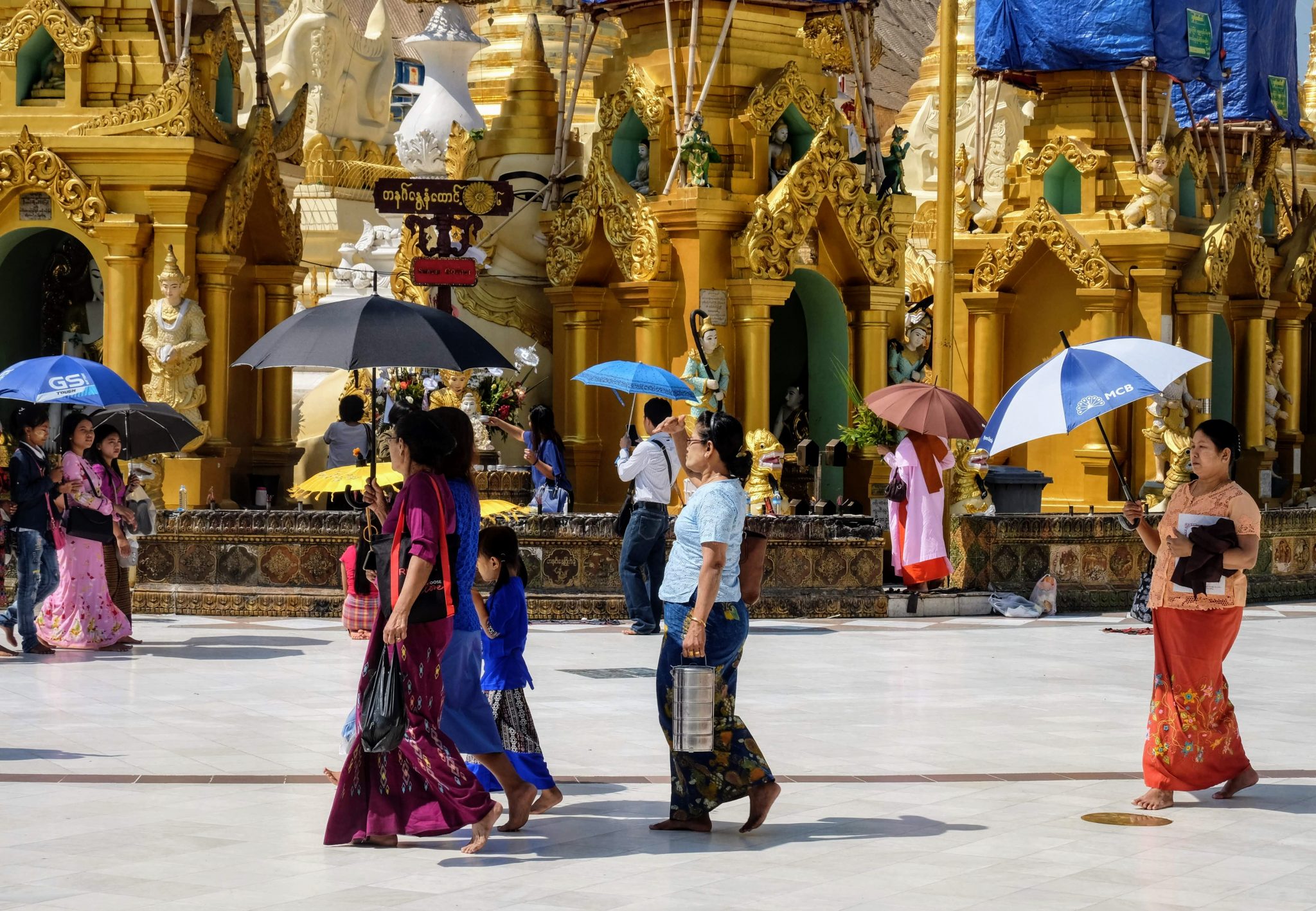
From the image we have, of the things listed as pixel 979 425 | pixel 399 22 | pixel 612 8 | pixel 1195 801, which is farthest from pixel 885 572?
pixel 399 22

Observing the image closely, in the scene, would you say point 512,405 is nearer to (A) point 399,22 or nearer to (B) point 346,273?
(B) point 346,273

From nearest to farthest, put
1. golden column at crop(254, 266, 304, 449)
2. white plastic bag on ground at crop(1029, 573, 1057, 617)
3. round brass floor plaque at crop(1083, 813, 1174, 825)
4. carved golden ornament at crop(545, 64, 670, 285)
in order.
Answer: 1. round brass floor plaque at crop(1083, 813, 1174, 825)
2. white plastic bag on ground at crop(1029, 573, 1057, 617)
3. carved golden ornament at crop(545, 64, 670, 285)
4. golden column at crop(254, 266, 304, 449)

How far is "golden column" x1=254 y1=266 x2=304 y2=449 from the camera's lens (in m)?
20.8

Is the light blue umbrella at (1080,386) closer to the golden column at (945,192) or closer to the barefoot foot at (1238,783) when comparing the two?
the barefoot foot at (1238,783)

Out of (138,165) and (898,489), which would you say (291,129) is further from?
(898,489)

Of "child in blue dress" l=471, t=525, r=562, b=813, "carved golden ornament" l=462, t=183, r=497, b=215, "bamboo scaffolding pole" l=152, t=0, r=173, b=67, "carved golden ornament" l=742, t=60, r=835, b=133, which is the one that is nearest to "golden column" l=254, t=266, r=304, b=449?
"bamboo scaffolding pole" l=152, t=0, r=173, b=67

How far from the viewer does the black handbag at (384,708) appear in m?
7.74

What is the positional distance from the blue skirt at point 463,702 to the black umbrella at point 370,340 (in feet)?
5.06

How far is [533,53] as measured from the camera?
79.8 feet

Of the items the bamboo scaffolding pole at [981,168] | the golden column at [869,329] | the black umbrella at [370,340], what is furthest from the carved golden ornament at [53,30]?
the bamboo scaffolding pole at [981,168]

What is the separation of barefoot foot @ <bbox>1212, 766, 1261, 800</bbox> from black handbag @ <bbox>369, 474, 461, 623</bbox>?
3.49 m

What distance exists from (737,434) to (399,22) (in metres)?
39.7

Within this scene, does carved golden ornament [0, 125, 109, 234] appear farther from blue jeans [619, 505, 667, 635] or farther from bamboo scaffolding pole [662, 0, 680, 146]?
blue jeans [619, 505, 667, 635]

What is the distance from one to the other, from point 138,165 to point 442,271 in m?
3.25
